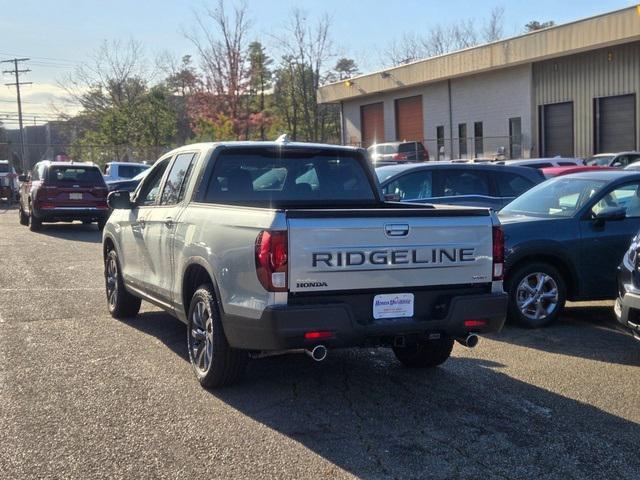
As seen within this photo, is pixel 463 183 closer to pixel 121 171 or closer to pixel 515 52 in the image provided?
pixel 121 171

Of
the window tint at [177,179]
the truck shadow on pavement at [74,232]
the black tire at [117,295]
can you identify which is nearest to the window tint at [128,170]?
the truck shadow on pavement at [74,232]

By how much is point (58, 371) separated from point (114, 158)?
38849 millimetres

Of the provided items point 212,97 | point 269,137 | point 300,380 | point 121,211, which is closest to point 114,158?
point 212,97

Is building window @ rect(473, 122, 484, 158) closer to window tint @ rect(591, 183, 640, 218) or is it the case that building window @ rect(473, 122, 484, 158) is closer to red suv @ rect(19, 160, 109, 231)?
red suv @ rect(19, 160, 109, 231)

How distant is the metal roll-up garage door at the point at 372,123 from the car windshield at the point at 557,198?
120 feet

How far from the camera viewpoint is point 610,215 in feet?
A: 28.0

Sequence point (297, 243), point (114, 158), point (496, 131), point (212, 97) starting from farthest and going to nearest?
point (212, 97), point (114, 158), point (496, 131), point (297, 243)

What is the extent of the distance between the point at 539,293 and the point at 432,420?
350 centimetres

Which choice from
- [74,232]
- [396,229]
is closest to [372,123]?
[74,232]

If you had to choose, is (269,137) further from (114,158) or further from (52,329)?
(52,329)

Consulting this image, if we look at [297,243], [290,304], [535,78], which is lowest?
[290,304]

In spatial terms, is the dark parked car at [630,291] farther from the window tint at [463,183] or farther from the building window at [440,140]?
the building window at [440,140]

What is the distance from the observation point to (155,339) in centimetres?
797

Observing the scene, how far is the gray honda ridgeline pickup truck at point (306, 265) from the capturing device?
523cm
